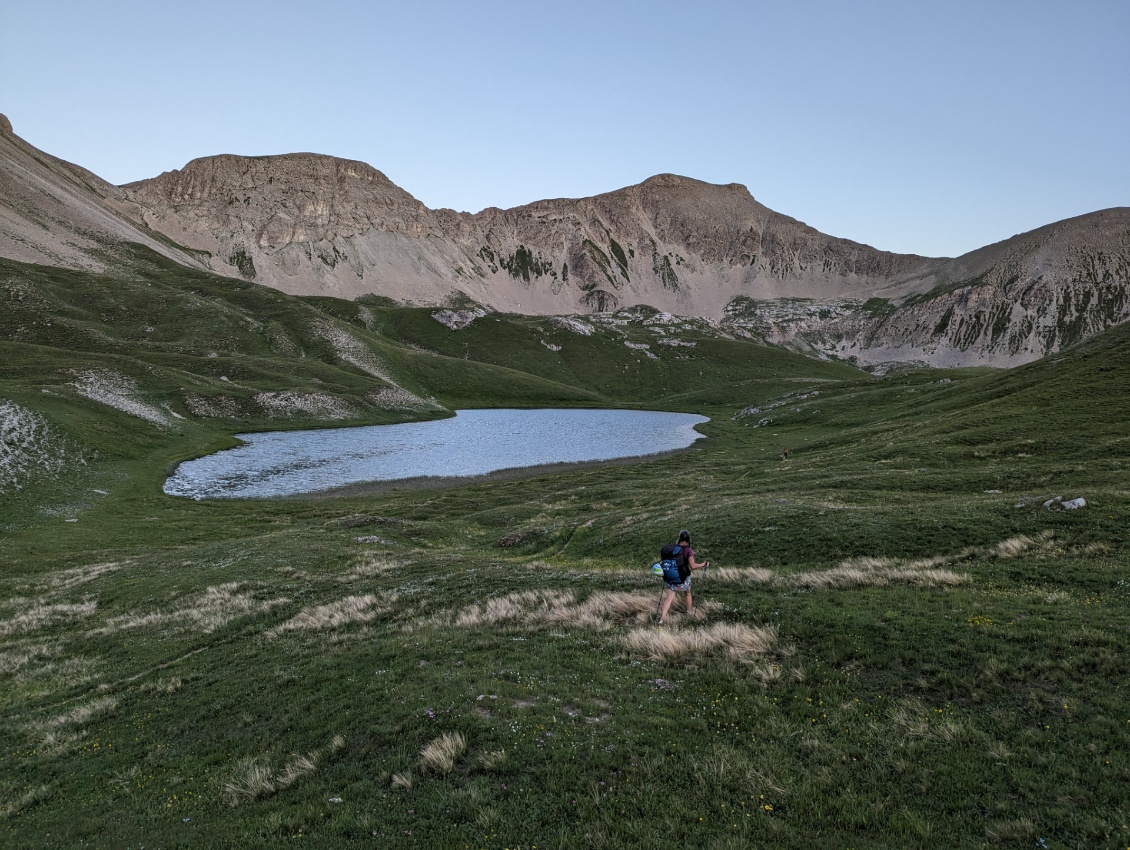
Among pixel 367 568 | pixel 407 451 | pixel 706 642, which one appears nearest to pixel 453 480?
pixel 407 451

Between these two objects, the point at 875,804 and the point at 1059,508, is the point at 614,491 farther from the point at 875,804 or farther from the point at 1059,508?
the point at 875,804

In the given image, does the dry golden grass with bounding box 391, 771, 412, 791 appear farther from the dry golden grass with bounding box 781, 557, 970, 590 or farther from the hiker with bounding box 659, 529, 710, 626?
the dry golden grass with bounding box 781, 557, 970, 590

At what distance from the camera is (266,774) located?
11.2 meters

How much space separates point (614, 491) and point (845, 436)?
45554 millimetres

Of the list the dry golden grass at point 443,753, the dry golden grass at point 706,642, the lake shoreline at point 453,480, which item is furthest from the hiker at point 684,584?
the lake shoreline at point 453,480

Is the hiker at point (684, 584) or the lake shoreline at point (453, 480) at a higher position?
the hiker at point (684, 584)

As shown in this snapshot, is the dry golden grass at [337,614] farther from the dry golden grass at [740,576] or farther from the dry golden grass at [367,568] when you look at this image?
the dry golden grass at [740,576]

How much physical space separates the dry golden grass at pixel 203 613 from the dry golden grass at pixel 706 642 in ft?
65.9

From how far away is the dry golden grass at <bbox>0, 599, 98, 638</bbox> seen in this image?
88.4 feet

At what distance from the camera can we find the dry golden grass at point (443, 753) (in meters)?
10.3

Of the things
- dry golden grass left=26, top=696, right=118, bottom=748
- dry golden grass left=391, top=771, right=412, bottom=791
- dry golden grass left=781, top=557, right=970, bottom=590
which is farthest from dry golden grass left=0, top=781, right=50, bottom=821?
dry golden grass left=781, top=557, right=970, bottom=590

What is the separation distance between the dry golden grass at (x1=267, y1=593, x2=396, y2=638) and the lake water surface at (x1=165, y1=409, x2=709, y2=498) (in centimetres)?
5422

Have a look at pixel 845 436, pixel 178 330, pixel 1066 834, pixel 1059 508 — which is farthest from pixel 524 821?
pixel 178 330

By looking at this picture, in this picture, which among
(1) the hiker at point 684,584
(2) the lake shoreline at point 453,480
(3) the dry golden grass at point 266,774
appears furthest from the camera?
(2) the lake shoreline at point 453,480
